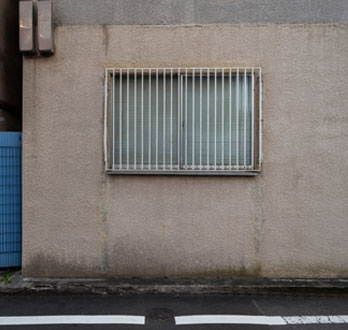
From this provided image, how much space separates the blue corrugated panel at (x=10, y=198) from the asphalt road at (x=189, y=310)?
0.85 m

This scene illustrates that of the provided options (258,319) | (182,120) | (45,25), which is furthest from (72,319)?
(45,25)

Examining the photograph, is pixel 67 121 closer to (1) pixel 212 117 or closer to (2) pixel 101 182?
(2) pixel 101 182

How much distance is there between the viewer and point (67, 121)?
13.4 feet

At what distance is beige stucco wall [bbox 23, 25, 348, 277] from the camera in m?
4.05

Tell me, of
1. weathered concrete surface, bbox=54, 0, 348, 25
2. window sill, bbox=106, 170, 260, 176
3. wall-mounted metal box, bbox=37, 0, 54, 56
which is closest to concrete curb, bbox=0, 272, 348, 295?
window sill, bbox=106, 170, 260, 176

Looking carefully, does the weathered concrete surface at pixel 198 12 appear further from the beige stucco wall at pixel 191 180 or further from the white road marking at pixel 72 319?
the white road marking at pixel 72 319

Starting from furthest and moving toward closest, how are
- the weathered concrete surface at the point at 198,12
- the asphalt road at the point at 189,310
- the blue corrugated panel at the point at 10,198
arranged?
the blue corrugated panel at the point at 10,198 < the weathered concrete surface at the point at 198,12 < the asphalt road at the point at 189,310

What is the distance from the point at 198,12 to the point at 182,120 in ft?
5.24

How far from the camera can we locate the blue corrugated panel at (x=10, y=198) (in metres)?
4.26

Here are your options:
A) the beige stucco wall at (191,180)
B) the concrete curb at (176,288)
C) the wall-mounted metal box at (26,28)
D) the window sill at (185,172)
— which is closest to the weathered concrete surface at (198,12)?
the beige stucco wall at (191,180)

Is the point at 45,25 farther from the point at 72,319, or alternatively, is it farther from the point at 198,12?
the point at 72,319

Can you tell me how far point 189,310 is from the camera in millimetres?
3322

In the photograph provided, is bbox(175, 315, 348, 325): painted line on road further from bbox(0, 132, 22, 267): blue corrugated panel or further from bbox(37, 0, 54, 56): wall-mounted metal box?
bbox(37, 0, 54, 56): wall-mounted metal box

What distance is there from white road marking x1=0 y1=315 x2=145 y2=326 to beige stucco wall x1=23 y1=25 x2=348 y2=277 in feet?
3.06
